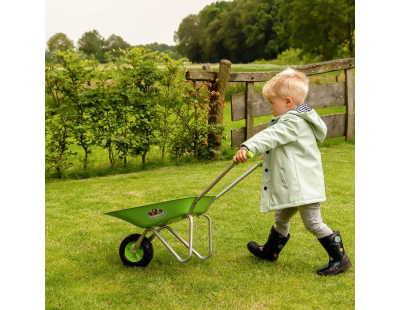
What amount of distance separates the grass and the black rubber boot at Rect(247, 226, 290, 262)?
0.06 m

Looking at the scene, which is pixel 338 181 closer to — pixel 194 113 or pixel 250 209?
pixel 250 209

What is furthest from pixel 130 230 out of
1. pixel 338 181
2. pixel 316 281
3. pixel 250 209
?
pixel 338 181

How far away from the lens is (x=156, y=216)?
8.73ft

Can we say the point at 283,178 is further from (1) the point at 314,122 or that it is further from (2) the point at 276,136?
(1) the point at 314,122

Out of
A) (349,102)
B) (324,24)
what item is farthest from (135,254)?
(324,24)

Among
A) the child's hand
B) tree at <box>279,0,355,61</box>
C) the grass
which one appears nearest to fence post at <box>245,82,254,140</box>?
the grass

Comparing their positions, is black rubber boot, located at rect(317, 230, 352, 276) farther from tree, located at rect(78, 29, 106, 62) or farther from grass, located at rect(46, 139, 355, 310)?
tree, located at rect(78, 29, 106, 62)

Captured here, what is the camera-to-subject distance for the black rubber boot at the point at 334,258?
9.02 ft

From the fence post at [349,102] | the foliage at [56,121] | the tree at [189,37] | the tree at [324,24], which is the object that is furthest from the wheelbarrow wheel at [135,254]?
the tree at [189,37]

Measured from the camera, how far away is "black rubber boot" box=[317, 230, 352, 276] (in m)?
2.75

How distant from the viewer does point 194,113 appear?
6.46 m

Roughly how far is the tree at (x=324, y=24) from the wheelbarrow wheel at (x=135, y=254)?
24.9 m

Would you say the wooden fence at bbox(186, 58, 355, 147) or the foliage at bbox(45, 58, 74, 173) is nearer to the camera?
the foliage at bbox(45, 58, 74, 173)

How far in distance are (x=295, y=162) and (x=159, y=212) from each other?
0.89m
